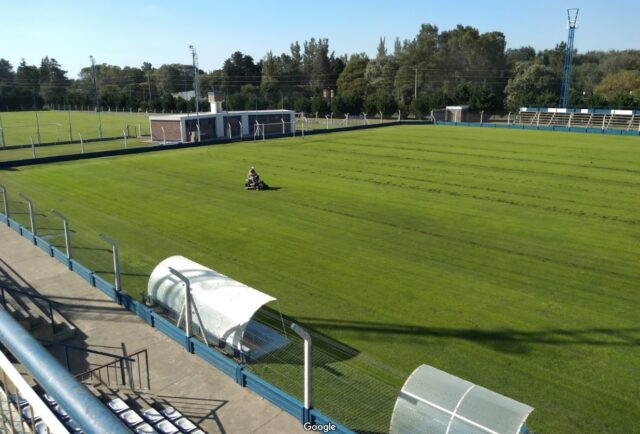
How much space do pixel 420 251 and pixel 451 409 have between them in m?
11.8

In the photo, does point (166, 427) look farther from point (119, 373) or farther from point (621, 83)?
point (621, 83)

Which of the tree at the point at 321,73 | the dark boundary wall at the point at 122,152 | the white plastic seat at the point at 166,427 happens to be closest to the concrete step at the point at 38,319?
the white plastic seat at the point at 166,427

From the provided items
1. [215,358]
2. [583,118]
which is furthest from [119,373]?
[583,118]

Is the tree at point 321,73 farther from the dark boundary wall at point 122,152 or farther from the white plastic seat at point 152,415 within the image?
the white plastic seat at point 152,415

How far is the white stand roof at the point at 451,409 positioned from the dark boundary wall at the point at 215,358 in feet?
4.63

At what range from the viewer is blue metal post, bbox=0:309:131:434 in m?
1.89

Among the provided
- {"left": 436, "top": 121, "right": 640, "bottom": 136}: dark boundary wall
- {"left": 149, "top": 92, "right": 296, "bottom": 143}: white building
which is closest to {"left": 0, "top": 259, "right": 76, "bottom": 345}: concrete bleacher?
{"left": 149, "top": 92, "right": 296, "bottom": 143}: white building

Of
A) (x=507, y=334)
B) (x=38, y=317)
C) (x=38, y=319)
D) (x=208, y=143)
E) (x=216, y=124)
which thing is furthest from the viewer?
(x=216, y=124)

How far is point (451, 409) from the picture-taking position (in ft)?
22.5

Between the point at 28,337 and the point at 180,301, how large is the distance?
1016 centimetres

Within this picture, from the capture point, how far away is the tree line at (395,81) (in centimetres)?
8250

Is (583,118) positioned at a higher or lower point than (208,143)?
higher

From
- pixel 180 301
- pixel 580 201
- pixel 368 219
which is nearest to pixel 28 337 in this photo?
pixel 180 301

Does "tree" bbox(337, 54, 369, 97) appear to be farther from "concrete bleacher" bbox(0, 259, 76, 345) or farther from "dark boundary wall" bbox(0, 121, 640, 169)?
"concrete bleacher" bbox(0, 259, 76, 345)
